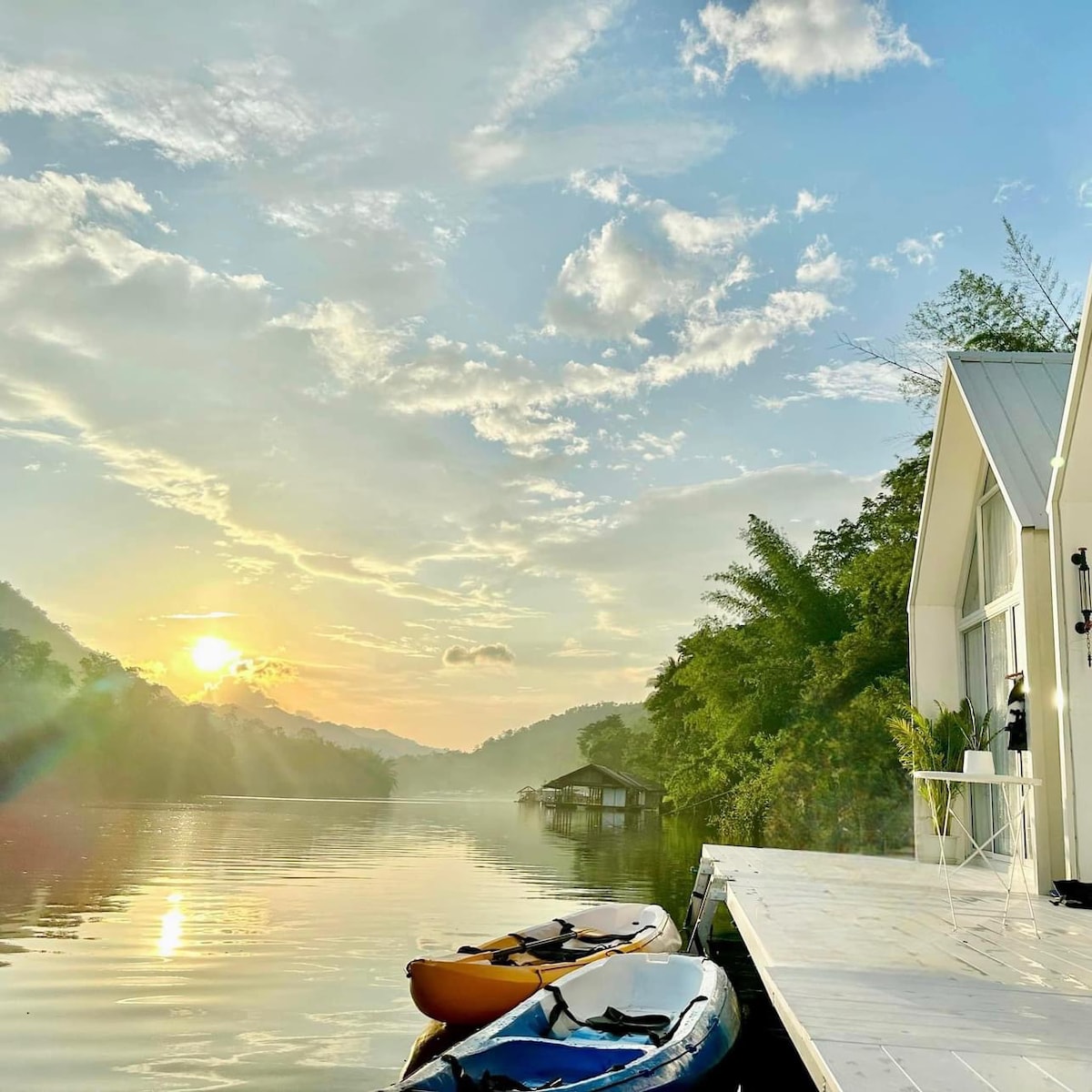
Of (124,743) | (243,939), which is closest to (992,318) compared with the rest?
(243,939)

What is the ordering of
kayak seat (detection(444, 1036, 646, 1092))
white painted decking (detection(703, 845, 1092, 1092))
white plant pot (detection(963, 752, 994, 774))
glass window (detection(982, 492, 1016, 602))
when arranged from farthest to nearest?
1. glass window (detection(982, 492, 1016, 602))
2. white plant pot (detection(963, 752, 994, 774))
3. kayak seat (detection(444, 1036, 646, 1092))
4. white painted decking (detection(703, 845, 1092, 1092))

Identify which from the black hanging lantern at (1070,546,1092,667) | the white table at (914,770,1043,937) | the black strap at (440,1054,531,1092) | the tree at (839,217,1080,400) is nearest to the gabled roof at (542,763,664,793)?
the tree at (839,217,1080,400)

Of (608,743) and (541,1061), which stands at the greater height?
(608,743)

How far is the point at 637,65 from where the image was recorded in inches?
492

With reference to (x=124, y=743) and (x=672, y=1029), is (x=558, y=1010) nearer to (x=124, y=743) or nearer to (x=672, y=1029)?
(x=672, y=1029)

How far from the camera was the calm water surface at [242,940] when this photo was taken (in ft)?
18.0

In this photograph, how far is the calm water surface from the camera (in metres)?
5.48

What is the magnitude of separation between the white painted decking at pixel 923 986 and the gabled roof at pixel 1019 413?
9.61 feet

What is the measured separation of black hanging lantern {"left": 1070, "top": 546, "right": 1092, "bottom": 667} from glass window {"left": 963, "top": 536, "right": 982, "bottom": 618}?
285cm

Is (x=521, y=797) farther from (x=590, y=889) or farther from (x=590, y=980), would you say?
(x=590, y=980)

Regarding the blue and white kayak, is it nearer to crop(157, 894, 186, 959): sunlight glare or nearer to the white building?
the white building

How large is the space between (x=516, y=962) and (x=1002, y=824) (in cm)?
493

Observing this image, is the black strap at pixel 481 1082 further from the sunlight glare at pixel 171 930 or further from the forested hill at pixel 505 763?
the forested hill at pixel 505 763

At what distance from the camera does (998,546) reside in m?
9.23
